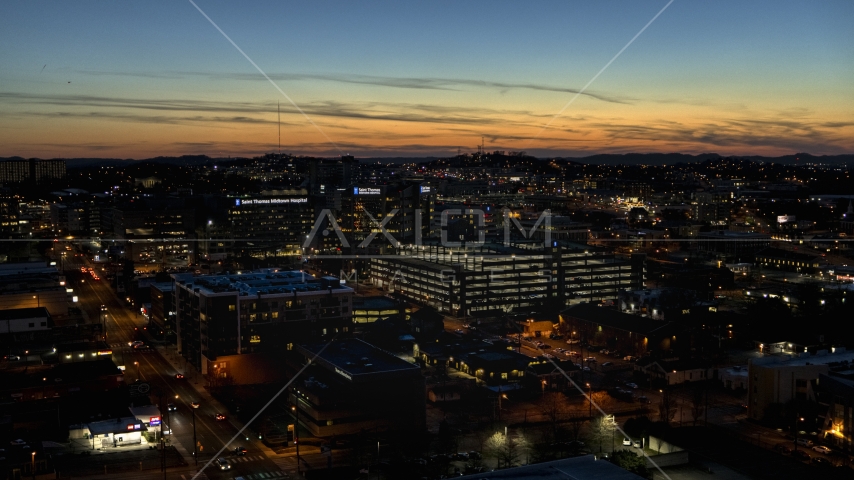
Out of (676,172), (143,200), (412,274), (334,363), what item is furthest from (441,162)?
(334,363)

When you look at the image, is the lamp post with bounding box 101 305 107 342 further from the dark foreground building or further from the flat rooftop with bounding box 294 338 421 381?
the dark foreground building

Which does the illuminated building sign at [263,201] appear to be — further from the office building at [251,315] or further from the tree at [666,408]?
the tree at [666,408]

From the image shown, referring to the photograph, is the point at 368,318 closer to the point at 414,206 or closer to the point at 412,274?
the point at 412,274

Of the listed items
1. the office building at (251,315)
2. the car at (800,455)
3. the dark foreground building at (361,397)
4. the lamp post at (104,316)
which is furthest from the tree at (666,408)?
the lamp post at (104,316)

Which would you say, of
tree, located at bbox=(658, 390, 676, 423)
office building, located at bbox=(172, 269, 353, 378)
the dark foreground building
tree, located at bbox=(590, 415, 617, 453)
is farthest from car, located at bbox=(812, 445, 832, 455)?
office building, located at bbox=(172, 269, 353, 378)

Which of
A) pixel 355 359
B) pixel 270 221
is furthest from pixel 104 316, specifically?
pixel 270 221

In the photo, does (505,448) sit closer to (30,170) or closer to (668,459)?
(668,459)
